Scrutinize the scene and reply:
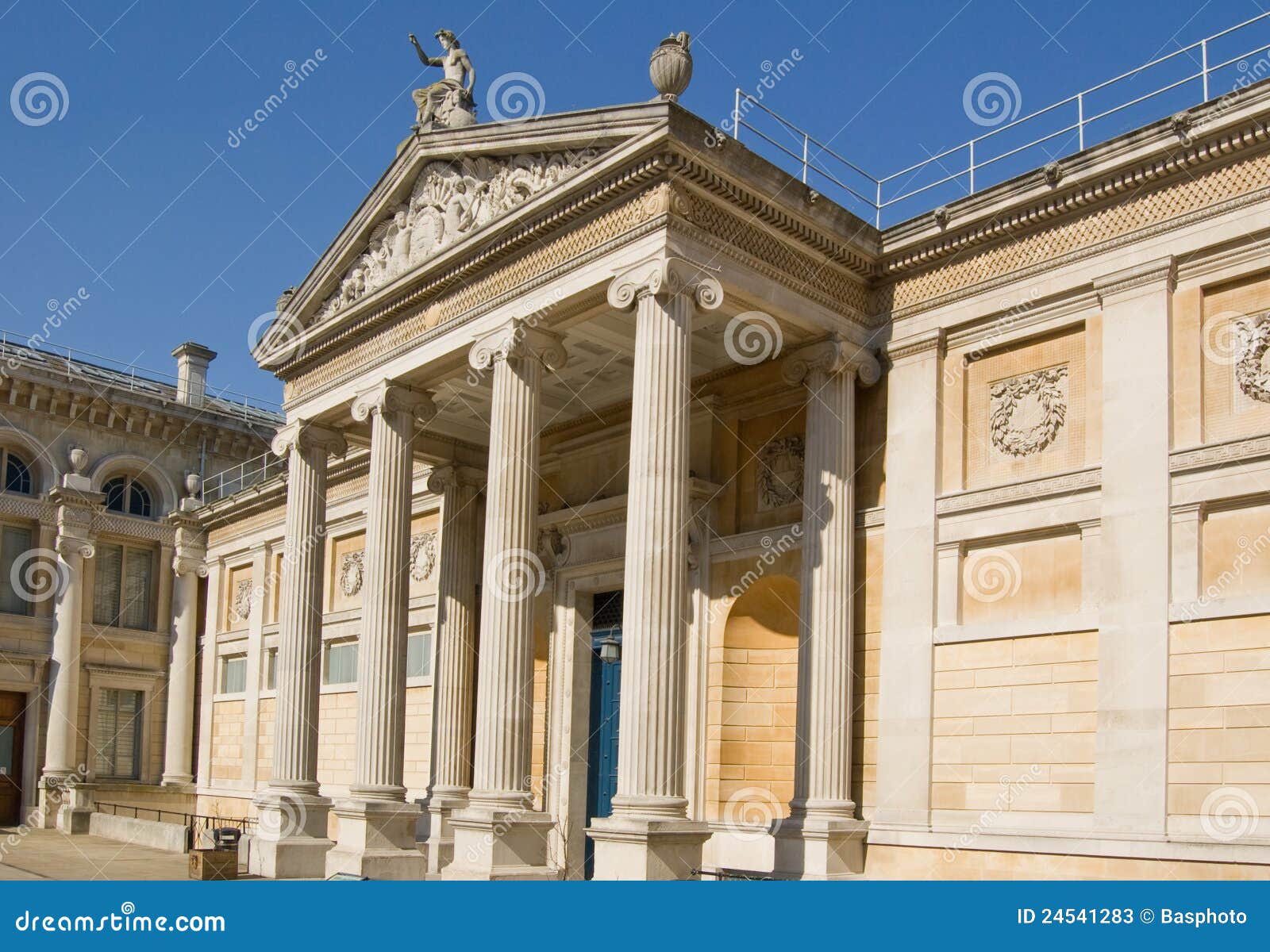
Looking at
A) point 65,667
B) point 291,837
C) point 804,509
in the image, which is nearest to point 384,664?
point 291,837

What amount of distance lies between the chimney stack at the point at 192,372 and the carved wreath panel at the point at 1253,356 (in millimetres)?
32548

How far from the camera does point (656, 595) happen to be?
14797 millimetres

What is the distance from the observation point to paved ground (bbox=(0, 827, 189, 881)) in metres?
20.5

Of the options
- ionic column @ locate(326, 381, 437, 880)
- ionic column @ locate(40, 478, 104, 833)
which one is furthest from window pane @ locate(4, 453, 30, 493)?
ionic column @ locate(326, 381, 437, 880)

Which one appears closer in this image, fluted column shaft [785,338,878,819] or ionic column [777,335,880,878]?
ionic column [777,335,880,878]

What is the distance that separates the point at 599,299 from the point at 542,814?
6.49 metres

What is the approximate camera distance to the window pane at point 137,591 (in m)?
36.6

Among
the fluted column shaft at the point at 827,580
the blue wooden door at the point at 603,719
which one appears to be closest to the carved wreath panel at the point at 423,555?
the blue wooden door at the point at 603,719

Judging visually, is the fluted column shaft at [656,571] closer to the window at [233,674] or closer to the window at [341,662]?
the window at [341,662]

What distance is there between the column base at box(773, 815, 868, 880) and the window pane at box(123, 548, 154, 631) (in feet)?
84.1

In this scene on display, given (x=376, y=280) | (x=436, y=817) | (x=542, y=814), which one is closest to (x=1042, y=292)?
(x=542, y=814)

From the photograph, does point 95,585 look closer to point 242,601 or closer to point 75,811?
point 242,601

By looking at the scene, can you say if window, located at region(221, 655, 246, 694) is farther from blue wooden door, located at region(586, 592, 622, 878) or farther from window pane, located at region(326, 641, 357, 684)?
blue wooden door, located at region(586, 592, 622, 878)

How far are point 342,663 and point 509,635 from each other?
1156 centimetres
